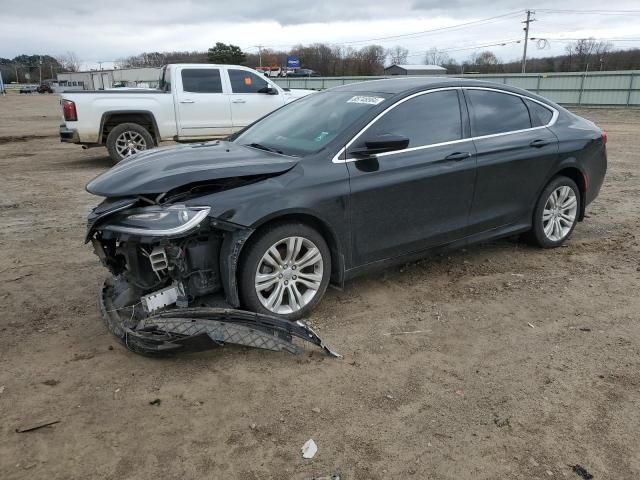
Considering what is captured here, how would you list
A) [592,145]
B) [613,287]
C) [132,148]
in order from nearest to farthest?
[613,287] → [592,145] → [132,148]

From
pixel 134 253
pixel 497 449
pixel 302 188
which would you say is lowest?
pixel 497 449

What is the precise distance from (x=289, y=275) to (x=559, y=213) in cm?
324

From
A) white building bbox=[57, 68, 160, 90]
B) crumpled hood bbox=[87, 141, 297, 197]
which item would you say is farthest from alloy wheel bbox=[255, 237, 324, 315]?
white building bbox=[57, 68, 160, 90]

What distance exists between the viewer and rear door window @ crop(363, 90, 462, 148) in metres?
4.23

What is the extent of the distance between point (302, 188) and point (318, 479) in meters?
1.96

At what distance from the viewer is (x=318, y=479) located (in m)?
2.45

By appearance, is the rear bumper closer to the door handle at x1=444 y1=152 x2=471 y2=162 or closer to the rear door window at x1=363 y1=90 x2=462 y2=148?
the rear door window at x1=363 y1=90 x2=462 y2=148

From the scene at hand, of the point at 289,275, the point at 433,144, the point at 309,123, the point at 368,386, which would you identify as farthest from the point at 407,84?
the point at 368,386

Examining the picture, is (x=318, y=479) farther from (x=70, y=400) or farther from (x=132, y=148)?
(x=132, y=148)

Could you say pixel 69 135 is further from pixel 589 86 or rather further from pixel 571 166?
pixel 589 86

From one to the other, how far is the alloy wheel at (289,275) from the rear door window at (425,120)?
103cm

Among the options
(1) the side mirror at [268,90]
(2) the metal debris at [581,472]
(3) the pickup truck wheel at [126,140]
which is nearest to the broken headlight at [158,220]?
(2) the metal debris at [581,472]

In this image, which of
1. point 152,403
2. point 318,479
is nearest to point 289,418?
point 318,479

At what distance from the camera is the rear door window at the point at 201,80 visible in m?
10.8
